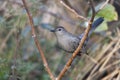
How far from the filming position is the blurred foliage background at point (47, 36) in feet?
11.1

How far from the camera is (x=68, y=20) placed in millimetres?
4477

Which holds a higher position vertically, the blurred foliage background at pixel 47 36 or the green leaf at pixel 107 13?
the green leaf at pixel 107 13

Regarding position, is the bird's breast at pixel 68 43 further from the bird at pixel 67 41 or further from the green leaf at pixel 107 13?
the green leaf at pixel 107 13

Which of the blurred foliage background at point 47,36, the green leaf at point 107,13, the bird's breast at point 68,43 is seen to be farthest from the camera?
the blurred foliage background at point 47,36

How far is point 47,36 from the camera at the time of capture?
4742mm

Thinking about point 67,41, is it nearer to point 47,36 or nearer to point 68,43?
point 68,43

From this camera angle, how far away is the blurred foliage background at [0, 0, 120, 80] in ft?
11.1

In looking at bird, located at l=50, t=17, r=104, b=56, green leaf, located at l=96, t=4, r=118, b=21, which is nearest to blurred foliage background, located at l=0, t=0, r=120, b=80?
green leaf, located at l=96, t=4, r=118, b=21

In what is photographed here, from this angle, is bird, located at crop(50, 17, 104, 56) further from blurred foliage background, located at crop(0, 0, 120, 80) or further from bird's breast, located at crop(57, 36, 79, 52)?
blurred foliage background, located at crop(0, 0, 120, 80)

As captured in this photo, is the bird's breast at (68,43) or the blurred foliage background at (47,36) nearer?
the bird's breast at (68,43)

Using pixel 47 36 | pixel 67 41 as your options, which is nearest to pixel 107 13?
pixel 67 41

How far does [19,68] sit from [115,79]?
940 millimetres

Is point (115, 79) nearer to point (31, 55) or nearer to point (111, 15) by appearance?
point (111, 15)

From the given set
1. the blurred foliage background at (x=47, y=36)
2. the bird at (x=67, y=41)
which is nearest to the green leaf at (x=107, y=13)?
the blurred foliage background at (x=47, y=36)
